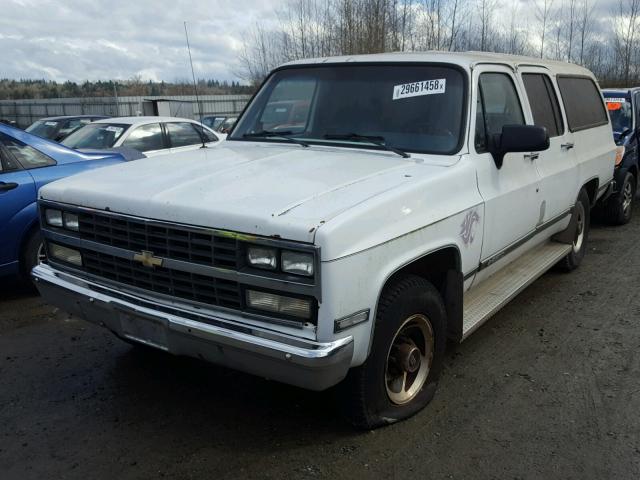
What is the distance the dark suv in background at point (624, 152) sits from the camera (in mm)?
8289

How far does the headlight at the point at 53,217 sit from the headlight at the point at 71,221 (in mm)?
59

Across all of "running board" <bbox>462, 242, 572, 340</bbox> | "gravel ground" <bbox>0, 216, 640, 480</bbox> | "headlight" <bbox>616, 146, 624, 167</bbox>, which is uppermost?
"headlight" <bbox>616, 146, 624, 167</bbox>

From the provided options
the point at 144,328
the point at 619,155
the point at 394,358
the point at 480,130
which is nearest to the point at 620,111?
the point at 619,155

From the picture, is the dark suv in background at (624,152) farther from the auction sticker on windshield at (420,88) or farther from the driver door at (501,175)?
the auction sticker on windshield at (420,88)

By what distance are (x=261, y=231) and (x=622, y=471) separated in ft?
6.85

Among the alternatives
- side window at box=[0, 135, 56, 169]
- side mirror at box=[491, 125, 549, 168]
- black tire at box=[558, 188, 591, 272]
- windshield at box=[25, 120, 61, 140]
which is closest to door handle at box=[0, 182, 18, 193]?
side window at box=[0, 135, 56, 169]

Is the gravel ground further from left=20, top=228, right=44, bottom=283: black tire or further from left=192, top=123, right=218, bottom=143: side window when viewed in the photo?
left=192, top=123, right=218, bottom=143: side window

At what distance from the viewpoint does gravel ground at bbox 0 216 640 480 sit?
298 cm

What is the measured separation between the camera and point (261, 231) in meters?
2.64

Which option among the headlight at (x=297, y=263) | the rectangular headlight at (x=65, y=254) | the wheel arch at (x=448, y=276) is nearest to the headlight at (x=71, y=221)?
the rectangular headlight at (x=65, y=254)

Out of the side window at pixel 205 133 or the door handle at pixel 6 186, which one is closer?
the door handle at pixel 6 186

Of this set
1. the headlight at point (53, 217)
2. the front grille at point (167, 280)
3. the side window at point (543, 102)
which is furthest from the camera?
the side window at point (543, 102)

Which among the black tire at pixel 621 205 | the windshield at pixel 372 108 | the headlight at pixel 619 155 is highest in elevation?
the windshield at pixel 372 108

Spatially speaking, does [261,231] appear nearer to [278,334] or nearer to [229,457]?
[278,334]
